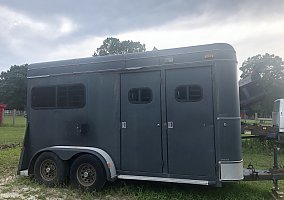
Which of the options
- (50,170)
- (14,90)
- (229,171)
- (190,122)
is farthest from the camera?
(14,90)

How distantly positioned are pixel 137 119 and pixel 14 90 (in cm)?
8255

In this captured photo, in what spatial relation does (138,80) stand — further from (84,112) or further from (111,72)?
(84,112)

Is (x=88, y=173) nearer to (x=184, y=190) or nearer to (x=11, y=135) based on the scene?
(x=184, y=190)

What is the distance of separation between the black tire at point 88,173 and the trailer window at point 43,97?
5.26 feet

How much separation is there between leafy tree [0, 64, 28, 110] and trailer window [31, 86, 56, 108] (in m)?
78.0

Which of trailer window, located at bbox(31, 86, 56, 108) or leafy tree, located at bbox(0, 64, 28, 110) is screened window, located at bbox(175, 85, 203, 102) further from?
leafy tree, located at bbox(0, 64, 28, 110)

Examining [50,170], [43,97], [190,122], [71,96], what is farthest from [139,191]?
[43,97]

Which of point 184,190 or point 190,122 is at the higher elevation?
point 190,122

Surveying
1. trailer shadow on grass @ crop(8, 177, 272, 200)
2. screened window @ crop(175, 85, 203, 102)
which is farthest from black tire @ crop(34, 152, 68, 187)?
screened window @ crop(175, 85, 203, 102)

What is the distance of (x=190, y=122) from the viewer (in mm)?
6887

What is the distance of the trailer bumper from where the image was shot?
255 inches

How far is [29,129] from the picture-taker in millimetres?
8727

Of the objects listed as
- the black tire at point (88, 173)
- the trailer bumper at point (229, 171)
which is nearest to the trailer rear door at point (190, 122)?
the trailer bumper at point (229, 171)

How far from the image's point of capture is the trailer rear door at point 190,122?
6.71m
